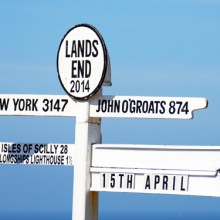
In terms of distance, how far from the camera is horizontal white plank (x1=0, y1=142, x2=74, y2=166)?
9680 mm

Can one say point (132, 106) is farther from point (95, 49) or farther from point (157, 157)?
point (95, 49)

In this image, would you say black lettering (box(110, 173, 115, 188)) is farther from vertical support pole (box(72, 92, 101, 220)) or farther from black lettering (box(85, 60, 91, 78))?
black lettering (box(85, 60, 91, 78))

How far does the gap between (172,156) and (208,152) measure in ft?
1.19

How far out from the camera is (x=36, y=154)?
387 inches

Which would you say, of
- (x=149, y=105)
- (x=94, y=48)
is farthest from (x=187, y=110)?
(x=94, y=48)

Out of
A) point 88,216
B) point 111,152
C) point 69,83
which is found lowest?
point 88,216

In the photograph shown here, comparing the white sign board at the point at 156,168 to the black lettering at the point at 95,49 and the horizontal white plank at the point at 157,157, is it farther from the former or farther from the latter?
the black lettering at the point at 95,49

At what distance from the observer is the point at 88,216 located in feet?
31.6

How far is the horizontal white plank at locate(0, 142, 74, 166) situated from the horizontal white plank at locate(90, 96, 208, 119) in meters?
0.50

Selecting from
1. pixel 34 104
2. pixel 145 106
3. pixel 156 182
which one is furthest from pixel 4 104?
pixel 156 182

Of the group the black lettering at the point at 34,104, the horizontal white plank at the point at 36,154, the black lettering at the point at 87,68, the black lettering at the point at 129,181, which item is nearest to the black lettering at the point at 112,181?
the black lettering at the point at 129,181

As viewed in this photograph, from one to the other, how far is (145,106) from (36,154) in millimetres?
1305

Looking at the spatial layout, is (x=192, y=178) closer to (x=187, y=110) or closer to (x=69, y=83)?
(x=187, y=110)

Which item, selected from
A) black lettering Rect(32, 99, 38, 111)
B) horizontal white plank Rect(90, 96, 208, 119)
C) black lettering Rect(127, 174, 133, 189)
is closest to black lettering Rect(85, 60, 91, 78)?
horizontal white plank Rect(90, 96, 208, 119)
